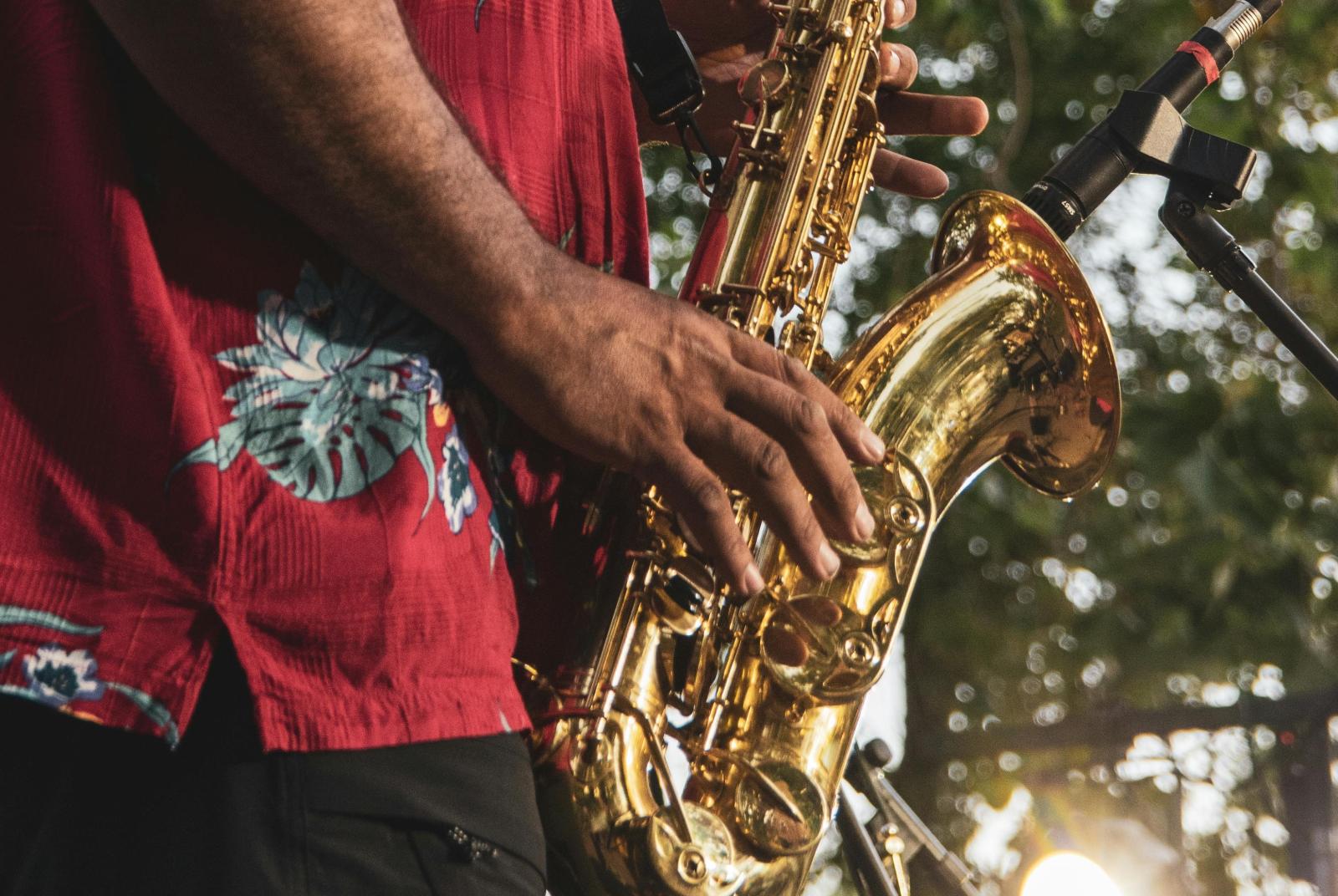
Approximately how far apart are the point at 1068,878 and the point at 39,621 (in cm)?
434

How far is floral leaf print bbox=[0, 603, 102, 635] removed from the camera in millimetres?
1049

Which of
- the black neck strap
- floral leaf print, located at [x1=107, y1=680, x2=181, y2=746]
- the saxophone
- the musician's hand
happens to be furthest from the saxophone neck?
floral leaf print, located at [x1=107, y1=680, x2=181, y2=746]

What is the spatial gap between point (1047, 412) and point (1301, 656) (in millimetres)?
4174

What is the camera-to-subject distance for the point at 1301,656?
18.7ft

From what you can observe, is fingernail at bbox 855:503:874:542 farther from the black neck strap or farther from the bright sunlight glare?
the bright sunlight glare

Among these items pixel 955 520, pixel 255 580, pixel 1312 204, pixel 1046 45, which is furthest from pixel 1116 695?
pixel 255 580

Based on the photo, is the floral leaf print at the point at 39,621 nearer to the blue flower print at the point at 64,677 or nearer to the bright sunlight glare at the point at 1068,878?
the blue flower print at the point at 64,677


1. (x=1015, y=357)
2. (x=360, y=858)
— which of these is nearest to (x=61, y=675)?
(x=360, y=858)

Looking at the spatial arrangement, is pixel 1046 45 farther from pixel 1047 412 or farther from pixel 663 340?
pixel 663 340

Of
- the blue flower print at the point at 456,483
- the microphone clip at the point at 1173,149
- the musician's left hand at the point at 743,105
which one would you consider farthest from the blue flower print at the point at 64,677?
the microphone clip at the point at 1173,149

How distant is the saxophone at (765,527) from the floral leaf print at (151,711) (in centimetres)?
52

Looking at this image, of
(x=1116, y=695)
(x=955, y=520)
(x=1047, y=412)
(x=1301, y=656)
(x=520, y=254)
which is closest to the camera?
(x=520, y=254)

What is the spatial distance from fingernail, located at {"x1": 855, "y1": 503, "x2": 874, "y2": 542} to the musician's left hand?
3.08 ft

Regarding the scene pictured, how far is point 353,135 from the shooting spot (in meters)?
1.17
